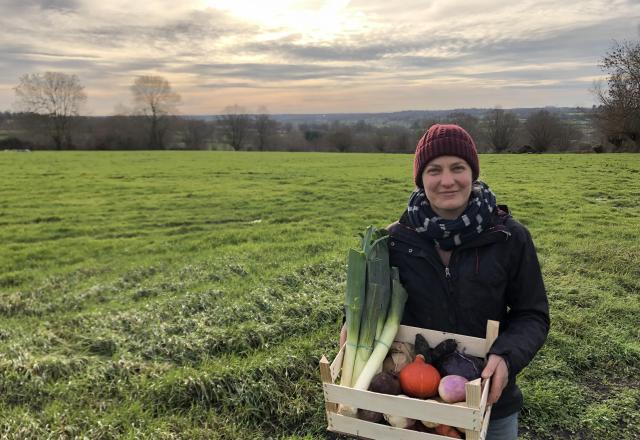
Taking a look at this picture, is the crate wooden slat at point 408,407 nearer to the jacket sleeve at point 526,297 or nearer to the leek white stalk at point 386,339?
the leek white stalk at point 386,339

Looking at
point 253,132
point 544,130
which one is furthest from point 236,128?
point 544,130

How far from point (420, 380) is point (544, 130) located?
6083 cm

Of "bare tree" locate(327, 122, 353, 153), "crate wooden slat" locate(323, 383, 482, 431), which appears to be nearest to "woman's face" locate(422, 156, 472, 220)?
"crate wooden slat" locate(323, 383, 482, 431)

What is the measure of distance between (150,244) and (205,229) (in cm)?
192

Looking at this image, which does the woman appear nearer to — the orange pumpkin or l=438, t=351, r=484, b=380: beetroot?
l=438, t=351, r=484, b=380: beetroot

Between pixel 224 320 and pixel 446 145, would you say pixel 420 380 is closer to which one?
pixel 446 145

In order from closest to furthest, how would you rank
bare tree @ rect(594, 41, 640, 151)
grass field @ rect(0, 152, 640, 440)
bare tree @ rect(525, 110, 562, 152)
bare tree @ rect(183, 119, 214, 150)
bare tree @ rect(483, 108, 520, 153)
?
grass field @ rect(0, 152, 640, 440) → bare tree @ rect(594, 41, 640, 151) → bare tree @ rect(525, 110, 562, 152) → bare tree @ rect(483, 108, 520, 153) → bare tree @ rect(183, 119, 214, 150)

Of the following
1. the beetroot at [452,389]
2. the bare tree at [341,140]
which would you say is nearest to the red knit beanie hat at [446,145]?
the beetroot at [452,389]

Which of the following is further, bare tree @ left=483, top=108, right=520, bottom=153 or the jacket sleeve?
bare tree @ left=483, top=108, right=520, bottom=153

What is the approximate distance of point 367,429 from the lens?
215 centimetres

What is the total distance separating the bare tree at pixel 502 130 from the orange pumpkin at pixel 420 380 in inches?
2407

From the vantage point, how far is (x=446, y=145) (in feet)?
8.03

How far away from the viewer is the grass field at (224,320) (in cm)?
442

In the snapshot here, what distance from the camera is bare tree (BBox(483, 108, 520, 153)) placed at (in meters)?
59.3
